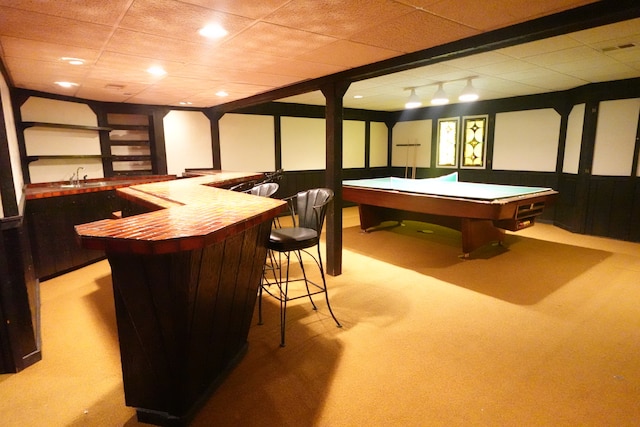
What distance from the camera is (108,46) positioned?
283 cm

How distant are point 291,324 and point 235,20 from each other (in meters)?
2.37

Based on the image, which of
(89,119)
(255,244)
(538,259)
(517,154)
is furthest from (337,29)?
(517,154)

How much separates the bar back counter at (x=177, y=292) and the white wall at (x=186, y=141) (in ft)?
16.4

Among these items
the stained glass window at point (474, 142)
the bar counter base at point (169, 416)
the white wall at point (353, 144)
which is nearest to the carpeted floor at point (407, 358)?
the bar counter base at point (169, 416)

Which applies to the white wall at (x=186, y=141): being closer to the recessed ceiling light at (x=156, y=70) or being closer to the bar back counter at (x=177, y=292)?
the recessed ceiling light at (x=156, y=70)

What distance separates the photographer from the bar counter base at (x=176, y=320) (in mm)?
1585

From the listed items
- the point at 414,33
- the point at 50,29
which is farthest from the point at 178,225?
the point at 414,33

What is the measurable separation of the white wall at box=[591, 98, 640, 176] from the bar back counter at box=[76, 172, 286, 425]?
6.23 meters

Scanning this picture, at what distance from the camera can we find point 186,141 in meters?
6.87

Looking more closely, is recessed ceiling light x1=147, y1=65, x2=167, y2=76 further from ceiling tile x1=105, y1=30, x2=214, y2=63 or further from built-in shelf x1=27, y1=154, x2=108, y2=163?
built-in shelf x1=27, y1=154, x2=108, y2=163

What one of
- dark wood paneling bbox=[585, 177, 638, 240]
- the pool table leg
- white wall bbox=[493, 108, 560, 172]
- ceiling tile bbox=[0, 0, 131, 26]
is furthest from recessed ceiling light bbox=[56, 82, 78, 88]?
dark wood paneling bbox=[585, 177, 638, 240]

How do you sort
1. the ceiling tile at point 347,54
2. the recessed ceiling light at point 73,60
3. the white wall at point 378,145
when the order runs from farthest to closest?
1. the white wall at point 378,145
2. the recessed ceiling light at point 73,60
3. the ceiling tile at point 347,54

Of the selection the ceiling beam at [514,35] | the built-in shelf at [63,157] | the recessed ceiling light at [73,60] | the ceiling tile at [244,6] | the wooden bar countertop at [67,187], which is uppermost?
the recessed ceiling light at [73,60]

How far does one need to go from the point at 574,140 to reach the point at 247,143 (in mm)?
6321
